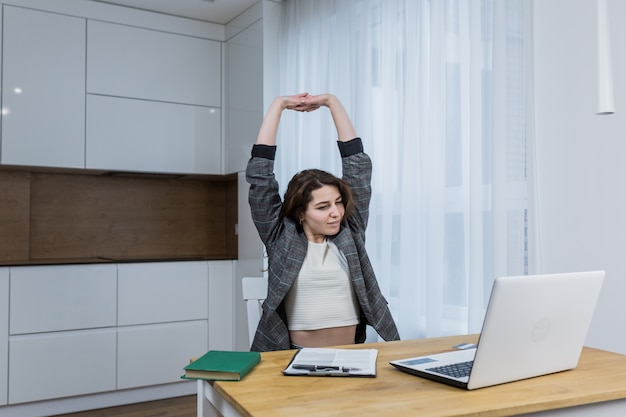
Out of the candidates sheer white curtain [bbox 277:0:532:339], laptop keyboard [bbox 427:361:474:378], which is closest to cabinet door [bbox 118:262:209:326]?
sheer white curtain [bbox 277:0:532:339]

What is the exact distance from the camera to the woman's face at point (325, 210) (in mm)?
2252

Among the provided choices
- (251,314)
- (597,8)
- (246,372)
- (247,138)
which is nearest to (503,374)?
(246,372)

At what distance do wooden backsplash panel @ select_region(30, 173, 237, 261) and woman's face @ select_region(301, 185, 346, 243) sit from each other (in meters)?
2.16

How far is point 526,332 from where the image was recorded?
133 centimetres

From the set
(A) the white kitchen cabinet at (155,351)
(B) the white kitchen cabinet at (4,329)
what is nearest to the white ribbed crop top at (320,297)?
(A) the white kitchen cabinet at (155,351)

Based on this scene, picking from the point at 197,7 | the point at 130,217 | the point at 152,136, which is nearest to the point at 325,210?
the point at 152,136

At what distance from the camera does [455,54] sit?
2645 millimetres

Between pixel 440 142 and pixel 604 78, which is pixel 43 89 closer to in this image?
pixel 440 142

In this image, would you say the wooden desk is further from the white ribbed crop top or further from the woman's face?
the woman's face

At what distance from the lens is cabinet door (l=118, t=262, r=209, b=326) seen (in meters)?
3.91

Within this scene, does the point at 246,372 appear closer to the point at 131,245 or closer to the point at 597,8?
the point at 597,8

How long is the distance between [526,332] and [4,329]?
10.5ft

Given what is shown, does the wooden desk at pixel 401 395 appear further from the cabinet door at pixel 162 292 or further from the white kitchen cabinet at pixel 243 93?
the white kitchen cabinet at pixel 243 93

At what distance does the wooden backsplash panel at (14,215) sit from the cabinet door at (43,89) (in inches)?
13.6
